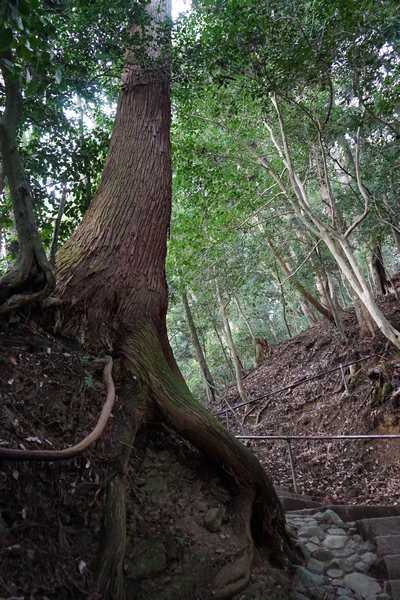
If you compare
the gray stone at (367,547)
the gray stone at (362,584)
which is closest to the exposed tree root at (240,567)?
the gray stone at (362,584)

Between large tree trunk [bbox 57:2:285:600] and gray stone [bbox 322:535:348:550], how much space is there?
66 centimetres

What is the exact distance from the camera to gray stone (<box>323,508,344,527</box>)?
373 centimetres

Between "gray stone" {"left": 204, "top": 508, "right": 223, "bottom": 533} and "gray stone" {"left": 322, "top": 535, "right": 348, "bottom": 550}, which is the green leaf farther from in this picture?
"gray stone" {"left": 322, "top": 535, "right": 348, "bottom": 550}

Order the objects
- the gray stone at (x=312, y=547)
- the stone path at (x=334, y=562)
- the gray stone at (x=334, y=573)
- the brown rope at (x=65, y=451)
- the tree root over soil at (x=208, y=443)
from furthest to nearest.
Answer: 1. the gray stone at (x=312, y=547)
2. the gray stone at (x=334, y=573)
3. the stone path at (x=334, y=562)
4. the tree root over soil at (x=208, y=443)
5. the brown rope at (x=65, y=451)

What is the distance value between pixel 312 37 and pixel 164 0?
7.03 feet

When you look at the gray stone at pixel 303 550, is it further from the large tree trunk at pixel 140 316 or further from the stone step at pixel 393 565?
the stone step at pixel 393 565

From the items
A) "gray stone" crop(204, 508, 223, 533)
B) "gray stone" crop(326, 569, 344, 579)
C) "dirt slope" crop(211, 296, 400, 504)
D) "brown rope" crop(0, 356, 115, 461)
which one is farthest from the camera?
"dirt slope" crop(211, 296, 400, 504)

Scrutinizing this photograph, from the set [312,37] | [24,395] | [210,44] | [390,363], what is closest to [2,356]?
[24,395]

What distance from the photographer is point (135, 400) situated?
2.59 meters

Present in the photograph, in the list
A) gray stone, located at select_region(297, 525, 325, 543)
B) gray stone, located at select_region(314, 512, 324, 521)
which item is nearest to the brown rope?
gray stone, located at select_region(297, 525, 325, 543)

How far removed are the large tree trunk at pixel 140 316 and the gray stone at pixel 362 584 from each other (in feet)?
1.83

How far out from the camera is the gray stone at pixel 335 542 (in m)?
3.29

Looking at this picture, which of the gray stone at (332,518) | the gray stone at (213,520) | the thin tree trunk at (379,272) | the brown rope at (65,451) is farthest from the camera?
the thin tree trunk at (379,272)

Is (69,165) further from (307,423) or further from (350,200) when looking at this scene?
(350,200)
